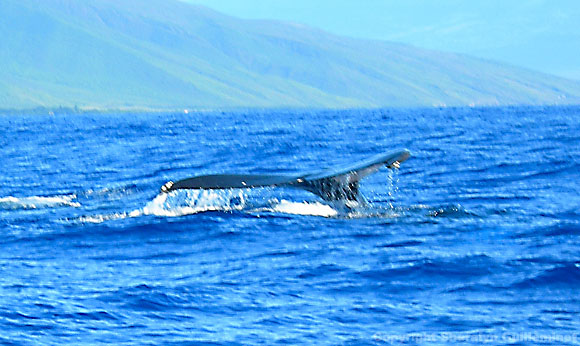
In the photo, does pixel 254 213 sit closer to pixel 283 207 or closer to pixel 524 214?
pixel 283 207

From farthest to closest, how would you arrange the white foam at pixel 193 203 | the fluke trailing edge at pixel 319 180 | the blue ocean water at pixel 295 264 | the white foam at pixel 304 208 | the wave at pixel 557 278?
the white foam at pixel 193 203 < the white foam at pixel 304 208 < the fluke trailing edge at pixel 319 180 < the wave at pixel 557 278 < the blue ocean water at pixel 295 264

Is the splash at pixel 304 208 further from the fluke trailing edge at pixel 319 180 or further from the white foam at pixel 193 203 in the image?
the white foam at pixel 193 203

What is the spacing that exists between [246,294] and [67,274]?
2.42m

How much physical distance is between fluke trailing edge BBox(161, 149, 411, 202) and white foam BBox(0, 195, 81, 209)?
15.6 ft

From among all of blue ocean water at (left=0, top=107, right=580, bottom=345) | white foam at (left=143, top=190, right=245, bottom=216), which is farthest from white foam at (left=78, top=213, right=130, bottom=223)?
white foam at (left=143, top=190, right=245, bottom=216)

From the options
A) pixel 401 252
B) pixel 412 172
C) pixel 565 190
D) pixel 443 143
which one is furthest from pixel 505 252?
pixel 443 143

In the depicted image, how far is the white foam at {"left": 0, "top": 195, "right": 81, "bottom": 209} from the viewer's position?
20.1 m

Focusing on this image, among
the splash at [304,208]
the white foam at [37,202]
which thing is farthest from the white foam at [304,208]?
the white foam at [37,202]

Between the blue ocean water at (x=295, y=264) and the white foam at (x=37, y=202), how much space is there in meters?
0.04

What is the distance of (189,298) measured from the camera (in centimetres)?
1095

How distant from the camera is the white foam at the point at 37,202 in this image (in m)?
20.1

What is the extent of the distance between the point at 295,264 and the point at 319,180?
385 cm

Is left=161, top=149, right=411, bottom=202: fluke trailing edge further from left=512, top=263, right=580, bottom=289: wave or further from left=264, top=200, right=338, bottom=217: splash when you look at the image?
left=512, top=263, right=580, bottom=289: wave

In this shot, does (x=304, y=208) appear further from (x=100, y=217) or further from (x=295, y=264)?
(x=295, y=264)
